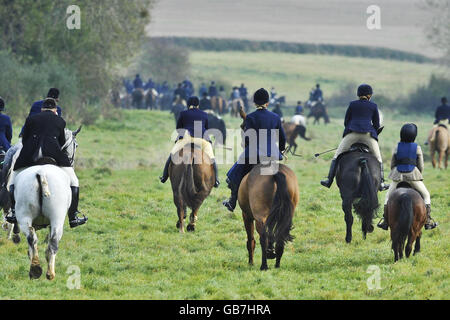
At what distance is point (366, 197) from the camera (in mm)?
12148

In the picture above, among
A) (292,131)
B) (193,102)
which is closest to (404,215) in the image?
(193,102)

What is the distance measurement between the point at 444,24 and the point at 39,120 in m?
55.7

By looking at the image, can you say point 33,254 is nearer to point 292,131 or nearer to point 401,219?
point 401,219

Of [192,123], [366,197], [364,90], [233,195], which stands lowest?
[366,197]

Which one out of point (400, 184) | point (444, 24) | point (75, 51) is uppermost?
point (444, 24)

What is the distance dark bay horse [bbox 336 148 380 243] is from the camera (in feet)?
39.9

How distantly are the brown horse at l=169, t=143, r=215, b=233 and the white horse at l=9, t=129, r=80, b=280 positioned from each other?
418 centimetres

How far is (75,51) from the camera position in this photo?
114 feet

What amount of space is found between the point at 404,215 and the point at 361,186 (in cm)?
209

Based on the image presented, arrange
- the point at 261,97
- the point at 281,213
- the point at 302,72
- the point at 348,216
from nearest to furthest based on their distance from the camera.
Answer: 1. the point at 281,213
2. the point at 261,97
3. the point at 348,216
4. the point at 302,72

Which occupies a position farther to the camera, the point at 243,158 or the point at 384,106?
the point at 384,106
